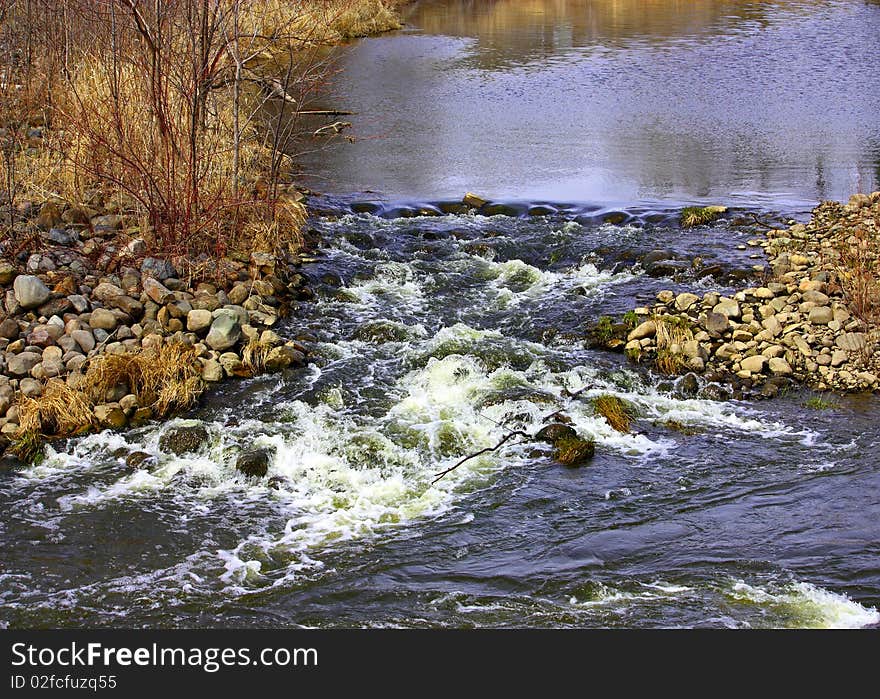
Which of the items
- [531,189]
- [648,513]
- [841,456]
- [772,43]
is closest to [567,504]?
[648,513]

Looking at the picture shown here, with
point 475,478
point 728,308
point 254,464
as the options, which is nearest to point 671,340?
point 728,308

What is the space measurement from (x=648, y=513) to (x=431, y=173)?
10.7 m

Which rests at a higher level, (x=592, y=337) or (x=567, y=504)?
(x=592, y=337)

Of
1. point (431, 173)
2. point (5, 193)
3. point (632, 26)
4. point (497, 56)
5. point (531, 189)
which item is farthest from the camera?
point (632, 26)

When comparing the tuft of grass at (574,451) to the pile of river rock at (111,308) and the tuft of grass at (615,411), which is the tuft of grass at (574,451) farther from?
the pile of river rock at (111,308)

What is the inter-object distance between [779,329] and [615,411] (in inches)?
98.0

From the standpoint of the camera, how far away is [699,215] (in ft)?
45.9

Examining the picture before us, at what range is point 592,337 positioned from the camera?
10.6m

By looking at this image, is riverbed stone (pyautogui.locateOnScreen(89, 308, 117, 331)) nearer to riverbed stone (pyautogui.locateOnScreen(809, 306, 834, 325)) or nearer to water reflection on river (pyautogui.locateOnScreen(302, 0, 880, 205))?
water reflection on river (pyautogui.locateOnScreen(302, 0, 880, 205))

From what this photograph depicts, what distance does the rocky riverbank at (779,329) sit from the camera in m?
9.59

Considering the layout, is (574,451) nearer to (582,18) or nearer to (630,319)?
(630,319)

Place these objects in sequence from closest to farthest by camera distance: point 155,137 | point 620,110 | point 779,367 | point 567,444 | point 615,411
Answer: point 567,444, point 615,411, point 779,367, point 155,137, point 620,110

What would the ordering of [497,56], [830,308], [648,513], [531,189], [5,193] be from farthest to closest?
[497,56]
[531,189]
[5,193]
[830,308]
[648,513]

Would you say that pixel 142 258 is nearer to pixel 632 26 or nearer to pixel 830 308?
pixel 830 308
